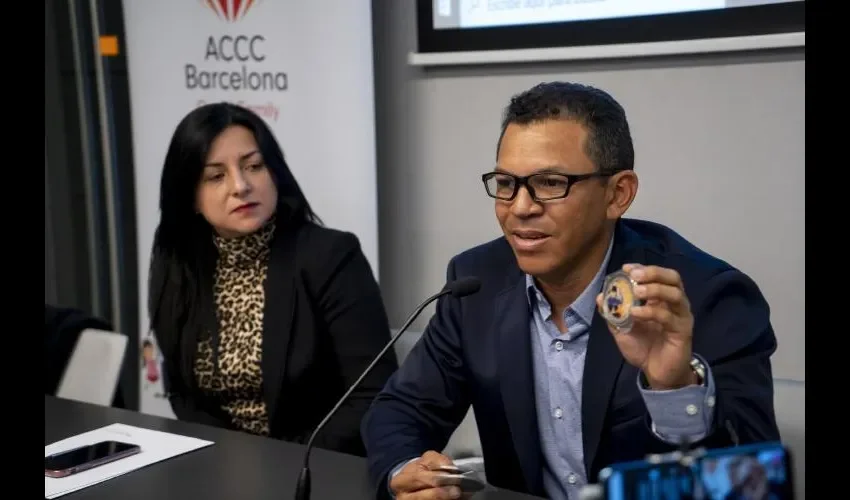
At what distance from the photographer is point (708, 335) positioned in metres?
1.80

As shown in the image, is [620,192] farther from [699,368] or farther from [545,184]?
[699,368]

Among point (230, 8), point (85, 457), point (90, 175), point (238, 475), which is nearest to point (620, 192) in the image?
point (238, 475)

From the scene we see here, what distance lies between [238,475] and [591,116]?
1.00 metres

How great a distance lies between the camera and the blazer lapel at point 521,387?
2.01 metres

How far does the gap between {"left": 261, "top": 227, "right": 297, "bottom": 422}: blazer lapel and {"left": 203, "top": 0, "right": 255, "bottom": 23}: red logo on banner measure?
0.89m

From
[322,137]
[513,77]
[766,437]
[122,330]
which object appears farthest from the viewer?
[122,330]

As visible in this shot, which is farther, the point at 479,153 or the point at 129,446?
the point at 479,153

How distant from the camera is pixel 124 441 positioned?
83.8 inches

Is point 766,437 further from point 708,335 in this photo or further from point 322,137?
point 322,137

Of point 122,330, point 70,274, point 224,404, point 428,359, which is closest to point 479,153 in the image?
point 428,359

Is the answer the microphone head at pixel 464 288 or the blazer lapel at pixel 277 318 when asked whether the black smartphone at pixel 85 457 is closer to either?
the blazer lapel at pixel 277 318

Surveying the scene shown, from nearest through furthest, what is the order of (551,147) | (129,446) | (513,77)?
(551,147)
(129,446)
(513,77)

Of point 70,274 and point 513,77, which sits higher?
point 513,77

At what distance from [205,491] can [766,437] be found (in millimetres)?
1029
